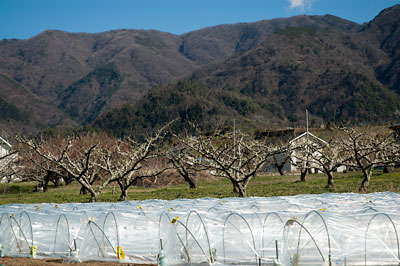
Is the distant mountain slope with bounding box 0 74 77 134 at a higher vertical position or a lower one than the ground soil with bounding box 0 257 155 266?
higher

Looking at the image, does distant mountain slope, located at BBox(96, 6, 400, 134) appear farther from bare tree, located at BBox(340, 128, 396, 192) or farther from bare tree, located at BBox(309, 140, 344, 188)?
bare tree, located at BBox(309, 140, 344, 188)

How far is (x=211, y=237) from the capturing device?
10.9 metres

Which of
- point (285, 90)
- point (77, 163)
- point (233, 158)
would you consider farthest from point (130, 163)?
point (285, 90)

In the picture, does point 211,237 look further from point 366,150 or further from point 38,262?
point 366,150

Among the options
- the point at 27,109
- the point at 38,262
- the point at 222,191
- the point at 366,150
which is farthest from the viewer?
the point at 27,109

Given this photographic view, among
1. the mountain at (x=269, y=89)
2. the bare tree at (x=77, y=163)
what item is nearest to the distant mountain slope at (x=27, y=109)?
the mountain at (x=269, y=89)

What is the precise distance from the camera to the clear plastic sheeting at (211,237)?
9688 mm

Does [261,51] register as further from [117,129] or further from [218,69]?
[117,129]

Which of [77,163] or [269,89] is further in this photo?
[269,89]

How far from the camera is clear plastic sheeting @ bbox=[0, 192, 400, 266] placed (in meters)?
9.69

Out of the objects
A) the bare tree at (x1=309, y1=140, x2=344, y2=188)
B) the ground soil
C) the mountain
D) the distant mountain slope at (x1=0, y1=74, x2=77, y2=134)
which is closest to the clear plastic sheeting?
the ground soil

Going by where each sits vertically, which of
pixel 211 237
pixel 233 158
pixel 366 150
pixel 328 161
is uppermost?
pixel 366 150

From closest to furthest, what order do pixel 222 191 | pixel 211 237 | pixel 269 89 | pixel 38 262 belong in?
pixel 211 237 → pixel 38 262 → pixel 222 191 → pixel 269 89

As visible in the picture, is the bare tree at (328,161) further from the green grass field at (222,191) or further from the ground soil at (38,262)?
the ground soil at (38,262)
